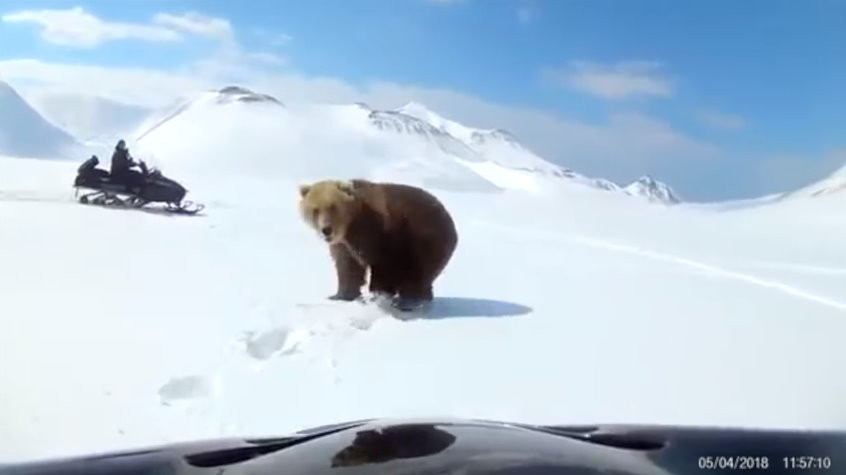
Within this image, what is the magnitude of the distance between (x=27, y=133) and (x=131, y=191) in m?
0.17

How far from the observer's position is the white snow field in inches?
46.7

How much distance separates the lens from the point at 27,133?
127 cm

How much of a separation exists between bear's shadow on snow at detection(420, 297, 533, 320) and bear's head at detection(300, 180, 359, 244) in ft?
0.63

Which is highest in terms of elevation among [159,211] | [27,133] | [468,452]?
[27,133]

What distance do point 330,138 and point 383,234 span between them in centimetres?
17

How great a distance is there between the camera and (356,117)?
1.32 metres

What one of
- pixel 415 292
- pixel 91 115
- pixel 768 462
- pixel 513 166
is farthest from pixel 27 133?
pixel 768 462

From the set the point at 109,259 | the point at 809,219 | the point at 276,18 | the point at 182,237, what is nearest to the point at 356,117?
the point at 276,18

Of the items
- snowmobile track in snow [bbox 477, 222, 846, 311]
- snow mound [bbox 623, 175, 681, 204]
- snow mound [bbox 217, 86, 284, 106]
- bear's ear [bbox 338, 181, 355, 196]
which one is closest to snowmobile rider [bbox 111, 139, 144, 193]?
snow mound [bbox 217, 86, 284, 106]

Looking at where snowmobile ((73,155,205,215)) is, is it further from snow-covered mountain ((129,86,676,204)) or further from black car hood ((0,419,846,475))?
black car hood ((0,419,846,475))

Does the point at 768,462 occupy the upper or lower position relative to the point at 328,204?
lower

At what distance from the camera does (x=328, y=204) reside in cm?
131

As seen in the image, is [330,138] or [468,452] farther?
[330,138]

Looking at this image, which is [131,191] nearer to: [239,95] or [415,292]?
[239,95]
